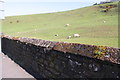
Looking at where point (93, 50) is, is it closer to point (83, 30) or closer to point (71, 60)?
point (71, 60)

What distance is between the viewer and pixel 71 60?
4520 millimetres

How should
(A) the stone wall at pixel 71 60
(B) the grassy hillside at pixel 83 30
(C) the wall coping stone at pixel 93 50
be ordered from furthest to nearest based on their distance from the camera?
(B) the grassy hillside at pixel 83 30, (A) the stone wall at pixel 71 60, (C) the wall coping stone at pixel 93 50

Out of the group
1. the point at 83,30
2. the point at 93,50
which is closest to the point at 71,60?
the point at 93,50

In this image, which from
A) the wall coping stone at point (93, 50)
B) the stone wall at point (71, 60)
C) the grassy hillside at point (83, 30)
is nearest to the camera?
the wall coping stone at point (93, 50)

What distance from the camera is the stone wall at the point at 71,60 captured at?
3.45 meters

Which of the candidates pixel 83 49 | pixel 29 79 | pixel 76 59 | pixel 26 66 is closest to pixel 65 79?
pixel 76 59

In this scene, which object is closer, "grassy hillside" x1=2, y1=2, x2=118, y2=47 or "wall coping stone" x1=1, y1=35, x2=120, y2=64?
"wall coping stone" x1=1, y1=35, x2=120, y2=64

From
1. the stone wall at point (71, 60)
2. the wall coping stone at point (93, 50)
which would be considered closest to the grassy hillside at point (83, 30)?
the stone wall at point (71, 60)

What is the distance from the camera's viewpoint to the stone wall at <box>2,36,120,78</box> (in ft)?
11.3

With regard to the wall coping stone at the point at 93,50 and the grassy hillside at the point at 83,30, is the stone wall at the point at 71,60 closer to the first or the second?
the wall coping stone at the point at 93,50

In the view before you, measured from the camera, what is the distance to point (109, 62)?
3367 mm

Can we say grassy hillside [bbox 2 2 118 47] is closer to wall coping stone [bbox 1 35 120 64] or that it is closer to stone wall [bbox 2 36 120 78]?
stone wall [bbox 2 36 120 78]

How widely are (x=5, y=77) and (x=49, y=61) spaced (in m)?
1.83

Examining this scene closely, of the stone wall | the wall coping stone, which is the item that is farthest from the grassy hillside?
the wall coping stone
